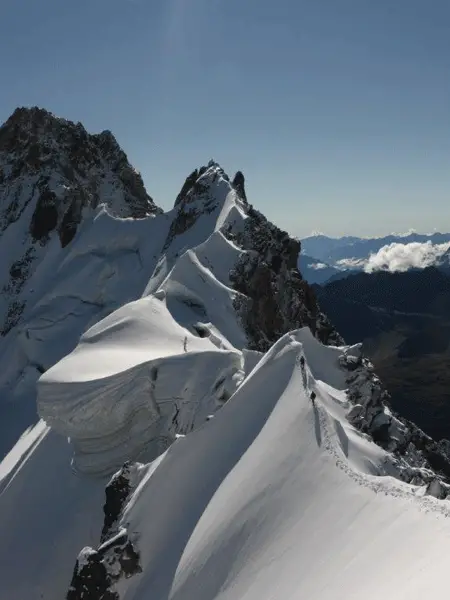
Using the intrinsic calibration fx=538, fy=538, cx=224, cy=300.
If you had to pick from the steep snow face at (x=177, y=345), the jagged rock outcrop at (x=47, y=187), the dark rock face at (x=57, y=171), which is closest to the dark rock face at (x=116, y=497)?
the steep snow face at (x=177, y=345)

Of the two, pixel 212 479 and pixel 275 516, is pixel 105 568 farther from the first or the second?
pixel 275 516

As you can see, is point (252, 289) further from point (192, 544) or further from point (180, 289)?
point (192, 544)

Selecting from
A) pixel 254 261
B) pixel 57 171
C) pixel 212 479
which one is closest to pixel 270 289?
pixel 254 261

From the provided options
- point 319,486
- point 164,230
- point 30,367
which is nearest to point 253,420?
point 319,486

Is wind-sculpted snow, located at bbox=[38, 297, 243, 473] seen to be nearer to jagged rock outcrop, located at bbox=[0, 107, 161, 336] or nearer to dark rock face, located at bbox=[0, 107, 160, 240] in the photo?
jagged rock outcrop, located at bbox=[0, 107, 161, 336]

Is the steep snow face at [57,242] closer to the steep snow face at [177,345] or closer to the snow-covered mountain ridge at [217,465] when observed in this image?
the snow-covered mountain ridge at [217,465]

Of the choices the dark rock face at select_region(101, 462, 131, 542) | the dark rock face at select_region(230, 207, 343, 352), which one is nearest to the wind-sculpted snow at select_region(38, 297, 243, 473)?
the dark rock face at select_region(101, 462, 131, 542)
